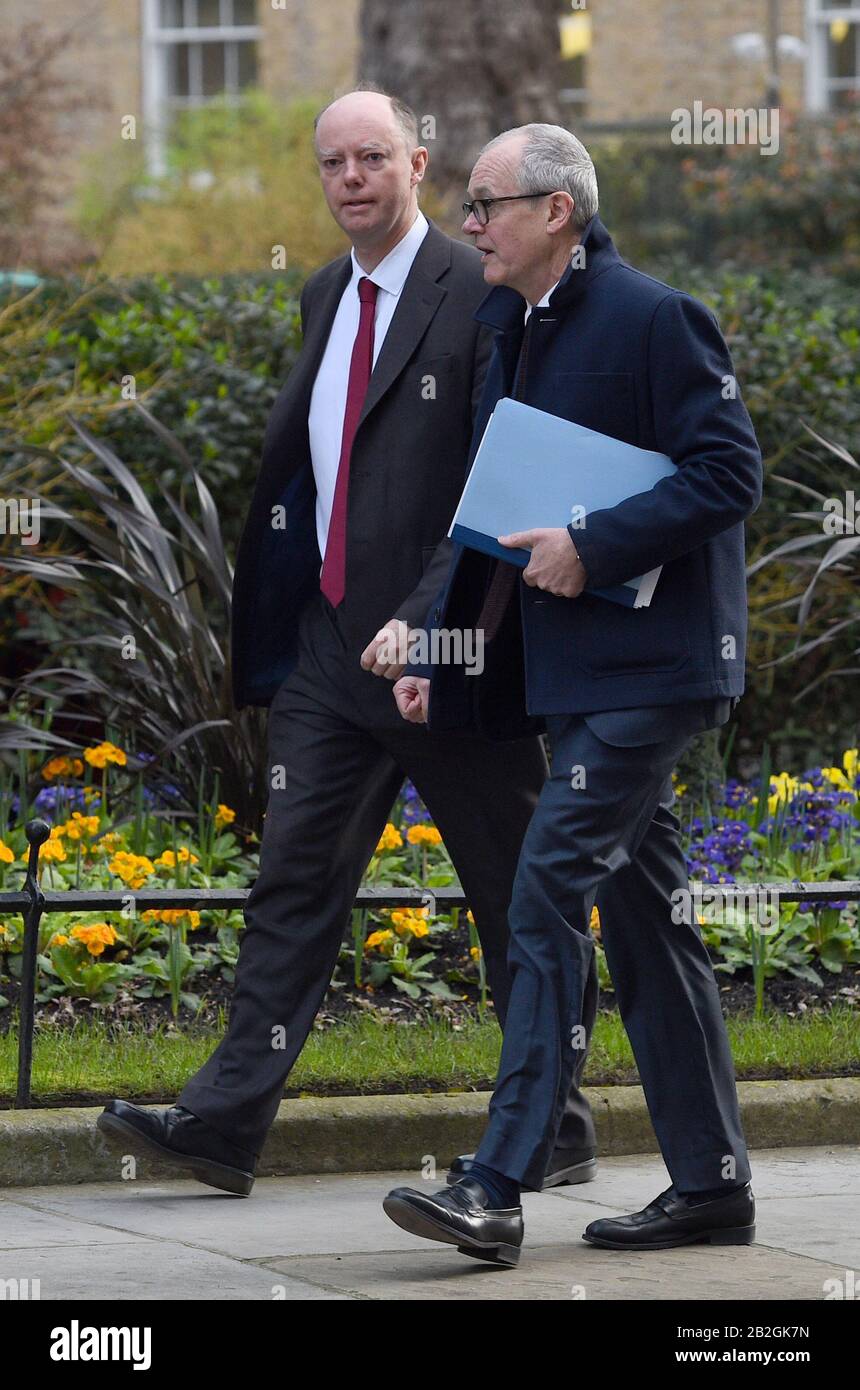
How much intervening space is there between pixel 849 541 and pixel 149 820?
93.1 inches

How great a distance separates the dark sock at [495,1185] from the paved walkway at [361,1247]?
5.4 inches

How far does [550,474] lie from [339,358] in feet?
2.58

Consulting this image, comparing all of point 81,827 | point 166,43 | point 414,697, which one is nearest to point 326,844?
point 414,697

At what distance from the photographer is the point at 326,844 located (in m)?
4.52

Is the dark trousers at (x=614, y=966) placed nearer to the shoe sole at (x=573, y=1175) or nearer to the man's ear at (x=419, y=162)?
the shoe sole at (x=573, y=1175)

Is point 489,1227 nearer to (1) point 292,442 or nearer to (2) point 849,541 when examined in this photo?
(1) point 292,442

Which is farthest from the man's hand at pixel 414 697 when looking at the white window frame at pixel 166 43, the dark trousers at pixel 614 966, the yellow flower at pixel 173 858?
the white window frame at pixel 166 43

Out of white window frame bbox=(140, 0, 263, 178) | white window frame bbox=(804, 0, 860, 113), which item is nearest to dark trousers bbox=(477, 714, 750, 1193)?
white window frame bbox=(804, 0, 860, 113)

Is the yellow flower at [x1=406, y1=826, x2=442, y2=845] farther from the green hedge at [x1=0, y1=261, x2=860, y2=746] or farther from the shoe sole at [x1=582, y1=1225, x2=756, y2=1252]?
the shoe sole at [x1=582, y1=1225, x2=756, y2=1252]

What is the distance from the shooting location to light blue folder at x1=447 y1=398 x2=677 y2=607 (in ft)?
13.1

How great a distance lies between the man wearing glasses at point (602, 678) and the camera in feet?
12.7

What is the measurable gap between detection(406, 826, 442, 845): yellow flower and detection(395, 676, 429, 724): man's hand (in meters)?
2.01

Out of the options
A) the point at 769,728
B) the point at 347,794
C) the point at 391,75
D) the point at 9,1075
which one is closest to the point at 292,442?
the point at 347,794

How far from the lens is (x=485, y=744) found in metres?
4.46
